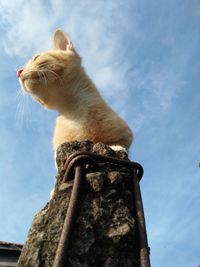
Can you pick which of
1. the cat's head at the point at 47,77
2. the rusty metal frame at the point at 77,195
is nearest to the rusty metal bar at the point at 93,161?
the rusty metal frame at the point at 77,195

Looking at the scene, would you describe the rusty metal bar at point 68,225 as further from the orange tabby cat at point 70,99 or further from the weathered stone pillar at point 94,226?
the orange tabby cat at point 70,99

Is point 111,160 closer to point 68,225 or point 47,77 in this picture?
point 68,225

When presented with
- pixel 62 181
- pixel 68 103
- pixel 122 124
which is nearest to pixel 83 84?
pixel 68 103

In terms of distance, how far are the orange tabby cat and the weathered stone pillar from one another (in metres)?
0.99

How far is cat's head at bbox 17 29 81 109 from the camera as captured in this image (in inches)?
117

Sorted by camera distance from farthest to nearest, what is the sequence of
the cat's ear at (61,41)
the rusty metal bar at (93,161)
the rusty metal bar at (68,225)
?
the cat's ear at (61,41), the rusty metal bar at (93,161), the rusty metal bar at (68,225)

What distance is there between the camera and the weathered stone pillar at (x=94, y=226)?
1349 millimetres

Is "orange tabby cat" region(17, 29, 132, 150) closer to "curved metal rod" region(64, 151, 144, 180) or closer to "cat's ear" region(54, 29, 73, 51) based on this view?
"cat's ear" region(54, 29, 73, 51)

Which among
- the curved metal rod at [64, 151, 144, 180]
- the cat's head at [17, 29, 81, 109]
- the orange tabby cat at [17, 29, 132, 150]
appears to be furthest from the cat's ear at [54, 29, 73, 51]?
the curved metal rod at [64, 151, 144, 180]

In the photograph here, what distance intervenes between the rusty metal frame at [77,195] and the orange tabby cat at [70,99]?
3.04 ft

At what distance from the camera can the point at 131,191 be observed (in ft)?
5.32

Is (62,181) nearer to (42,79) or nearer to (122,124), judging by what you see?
(122,124)

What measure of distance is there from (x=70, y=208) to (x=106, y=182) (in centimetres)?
24

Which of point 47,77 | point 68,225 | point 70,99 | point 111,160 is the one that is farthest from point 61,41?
point 68,225
